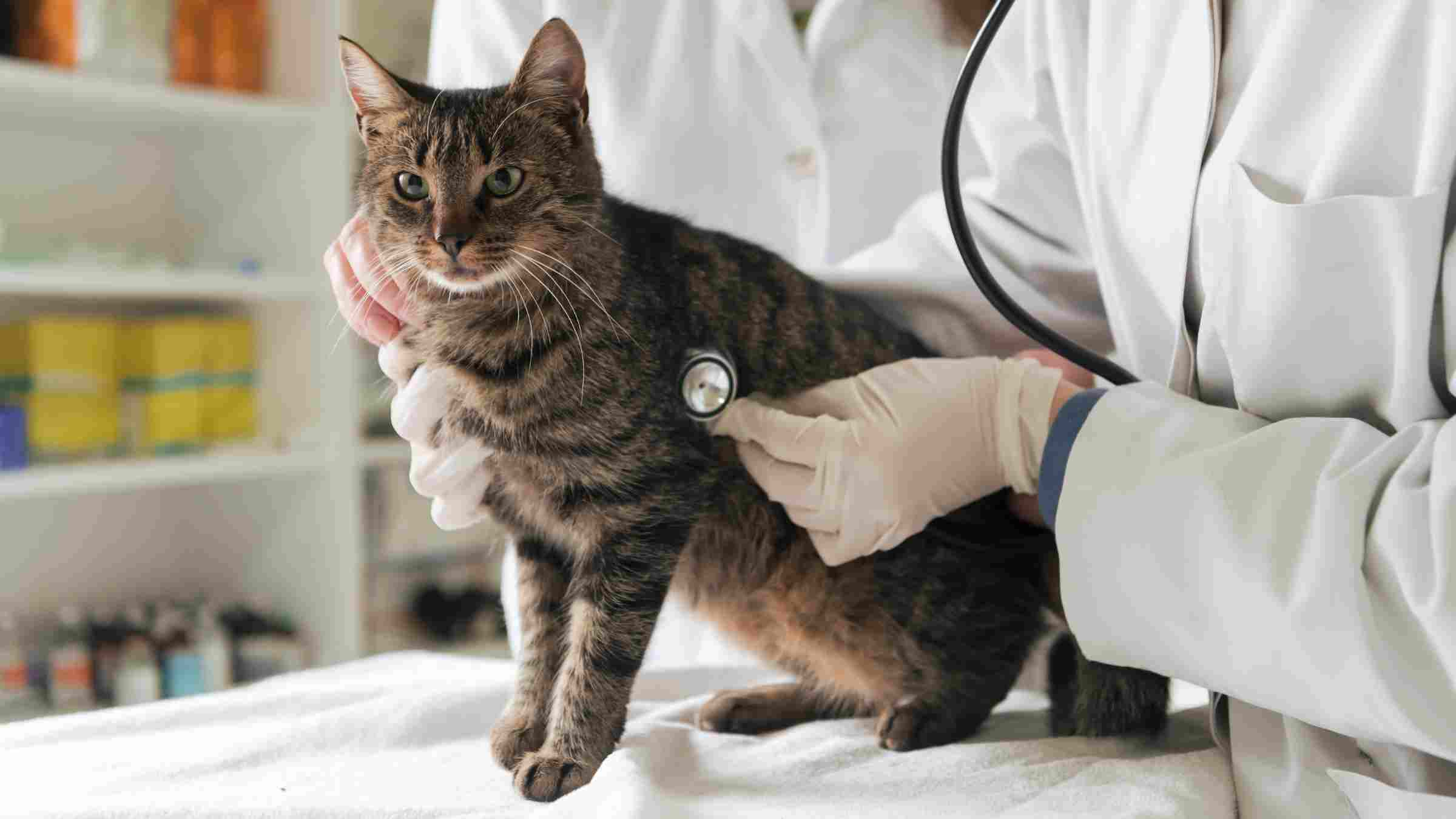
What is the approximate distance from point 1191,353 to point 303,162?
2264 mm

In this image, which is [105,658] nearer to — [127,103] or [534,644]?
[127,103]

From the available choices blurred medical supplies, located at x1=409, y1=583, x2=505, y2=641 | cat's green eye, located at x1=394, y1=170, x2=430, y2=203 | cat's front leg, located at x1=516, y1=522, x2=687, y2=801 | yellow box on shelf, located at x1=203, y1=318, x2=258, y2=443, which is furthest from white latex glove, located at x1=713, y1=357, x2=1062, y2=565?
blurred medical supplies, located at x1=409, y1=583, x2=505, y2=641

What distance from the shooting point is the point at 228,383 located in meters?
2.54

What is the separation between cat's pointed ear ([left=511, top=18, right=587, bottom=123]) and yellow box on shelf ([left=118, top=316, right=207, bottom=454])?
183cm

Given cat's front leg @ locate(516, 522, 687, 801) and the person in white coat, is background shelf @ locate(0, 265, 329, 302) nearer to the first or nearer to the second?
cat's front leg @ locate(516, 522, 687, 801)

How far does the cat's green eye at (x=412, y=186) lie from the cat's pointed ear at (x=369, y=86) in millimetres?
66

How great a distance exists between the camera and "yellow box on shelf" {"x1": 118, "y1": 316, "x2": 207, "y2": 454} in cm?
242

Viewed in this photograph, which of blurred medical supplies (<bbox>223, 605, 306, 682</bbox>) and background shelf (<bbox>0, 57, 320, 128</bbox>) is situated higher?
background shelf (<bbox>0, 57, 320, 128</bbox>)

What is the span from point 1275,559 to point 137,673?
2409 millimetres

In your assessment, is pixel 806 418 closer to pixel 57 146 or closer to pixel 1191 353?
pixel 1191 353

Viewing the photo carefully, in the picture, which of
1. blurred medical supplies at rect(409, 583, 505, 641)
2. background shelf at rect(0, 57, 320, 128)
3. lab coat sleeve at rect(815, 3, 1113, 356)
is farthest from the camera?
blurred medical supplies at rect(409, 583, 505, 641)

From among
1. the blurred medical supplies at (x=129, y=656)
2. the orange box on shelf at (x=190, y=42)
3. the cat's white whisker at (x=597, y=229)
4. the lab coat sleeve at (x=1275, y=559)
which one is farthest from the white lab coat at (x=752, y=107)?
the blurred medical supplies at (x=129, y=656)

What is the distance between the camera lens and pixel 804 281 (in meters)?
1.07

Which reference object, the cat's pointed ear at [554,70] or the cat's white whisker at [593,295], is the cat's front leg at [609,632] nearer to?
the cat's white whisker at [593,295]
